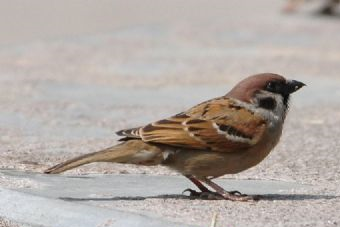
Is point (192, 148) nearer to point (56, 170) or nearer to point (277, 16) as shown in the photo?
point (56, 170)

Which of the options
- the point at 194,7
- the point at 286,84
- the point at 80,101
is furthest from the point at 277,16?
the point at 286,84

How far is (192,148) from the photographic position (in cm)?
716

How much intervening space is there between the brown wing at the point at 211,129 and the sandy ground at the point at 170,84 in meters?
0.37

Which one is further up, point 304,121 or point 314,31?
point 314,31

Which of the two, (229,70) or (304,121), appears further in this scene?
(229,70)

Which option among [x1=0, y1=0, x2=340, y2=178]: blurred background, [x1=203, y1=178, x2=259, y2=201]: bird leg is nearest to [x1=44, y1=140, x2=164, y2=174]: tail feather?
[x1=203, y1=178, x2=259, y2=201]: bird leg

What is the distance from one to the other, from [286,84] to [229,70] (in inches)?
268

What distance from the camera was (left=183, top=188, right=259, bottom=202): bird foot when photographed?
23.1 ft

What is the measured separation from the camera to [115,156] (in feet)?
23.1

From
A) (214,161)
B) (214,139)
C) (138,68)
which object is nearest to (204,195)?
(214,161)

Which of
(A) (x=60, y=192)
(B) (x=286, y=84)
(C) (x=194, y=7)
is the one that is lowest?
(A) (x=60, y=192)

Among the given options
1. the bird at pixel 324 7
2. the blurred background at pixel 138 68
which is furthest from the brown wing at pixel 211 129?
the bird at pixel 324 7

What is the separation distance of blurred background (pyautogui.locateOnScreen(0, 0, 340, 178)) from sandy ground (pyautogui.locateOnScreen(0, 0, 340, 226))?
15 millimetres

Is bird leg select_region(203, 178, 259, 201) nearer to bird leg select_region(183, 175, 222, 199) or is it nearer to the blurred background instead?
bird leg select_region(183, 175, 222, 199)
